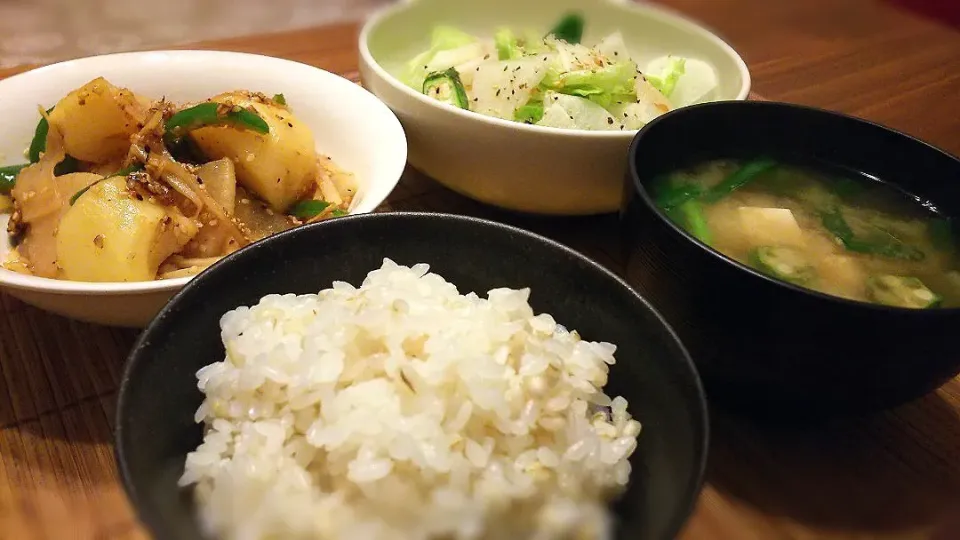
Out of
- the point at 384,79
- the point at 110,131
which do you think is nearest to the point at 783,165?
the point at 384,79

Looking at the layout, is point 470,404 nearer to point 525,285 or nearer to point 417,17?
point 525,285

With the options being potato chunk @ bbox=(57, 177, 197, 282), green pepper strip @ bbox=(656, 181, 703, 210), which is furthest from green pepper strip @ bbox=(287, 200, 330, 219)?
green pepper strip @ bbox=(656, 181, 703, 210)

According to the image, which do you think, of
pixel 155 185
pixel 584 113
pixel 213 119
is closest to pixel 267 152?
pixel 213 119

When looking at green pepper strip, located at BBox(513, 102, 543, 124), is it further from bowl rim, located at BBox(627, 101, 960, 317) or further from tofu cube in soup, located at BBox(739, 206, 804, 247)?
tofu cube in soup, located at BBox(739, 206, 804, 247)

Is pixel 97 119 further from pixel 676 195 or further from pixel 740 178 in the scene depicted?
pixel 740 178

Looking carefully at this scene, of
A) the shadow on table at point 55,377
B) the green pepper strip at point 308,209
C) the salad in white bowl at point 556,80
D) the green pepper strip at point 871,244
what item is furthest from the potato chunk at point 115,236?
the green pepper strip at point 871,244
